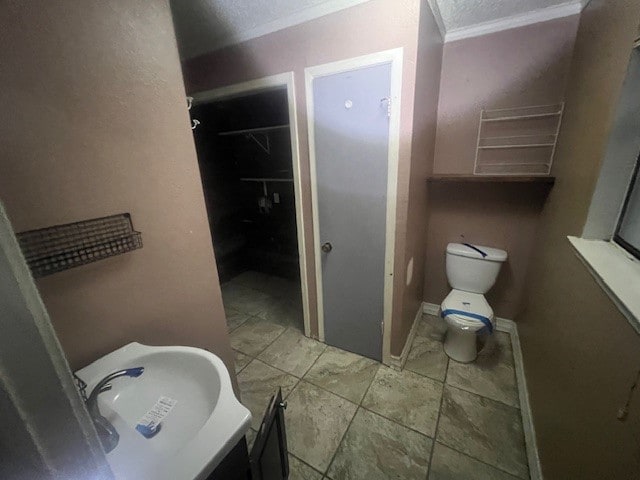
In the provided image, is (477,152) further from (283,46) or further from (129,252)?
(129,252)

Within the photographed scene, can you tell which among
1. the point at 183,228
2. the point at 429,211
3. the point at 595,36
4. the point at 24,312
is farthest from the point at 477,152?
the point at 24,312

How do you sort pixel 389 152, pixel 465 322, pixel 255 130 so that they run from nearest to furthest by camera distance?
pixel 389 152 < pixel 465 322 < pixel 255 130

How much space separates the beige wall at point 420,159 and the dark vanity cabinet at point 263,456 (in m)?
1.00

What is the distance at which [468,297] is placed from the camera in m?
1.90

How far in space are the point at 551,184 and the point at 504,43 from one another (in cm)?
96

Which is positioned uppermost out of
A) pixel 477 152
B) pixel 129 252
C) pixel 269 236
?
pixel 477 152

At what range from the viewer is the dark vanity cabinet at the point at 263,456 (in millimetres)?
660

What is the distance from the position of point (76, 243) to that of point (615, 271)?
1.63m

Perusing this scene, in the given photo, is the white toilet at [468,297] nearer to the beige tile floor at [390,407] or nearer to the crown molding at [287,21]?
the beige tile floor at [390,407]

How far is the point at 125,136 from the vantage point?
31.0 inches

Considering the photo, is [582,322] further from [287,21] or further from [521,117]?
[287,21]

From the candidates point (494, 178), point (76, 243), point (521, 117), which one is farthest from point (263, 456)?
point (521, 117)

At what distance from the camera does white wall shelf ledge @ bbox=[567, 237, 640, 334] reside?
2.24ft

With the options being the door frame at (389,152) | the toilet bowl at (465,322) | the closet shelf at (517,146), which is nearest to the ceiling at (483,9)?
the door frame at (389,152)
